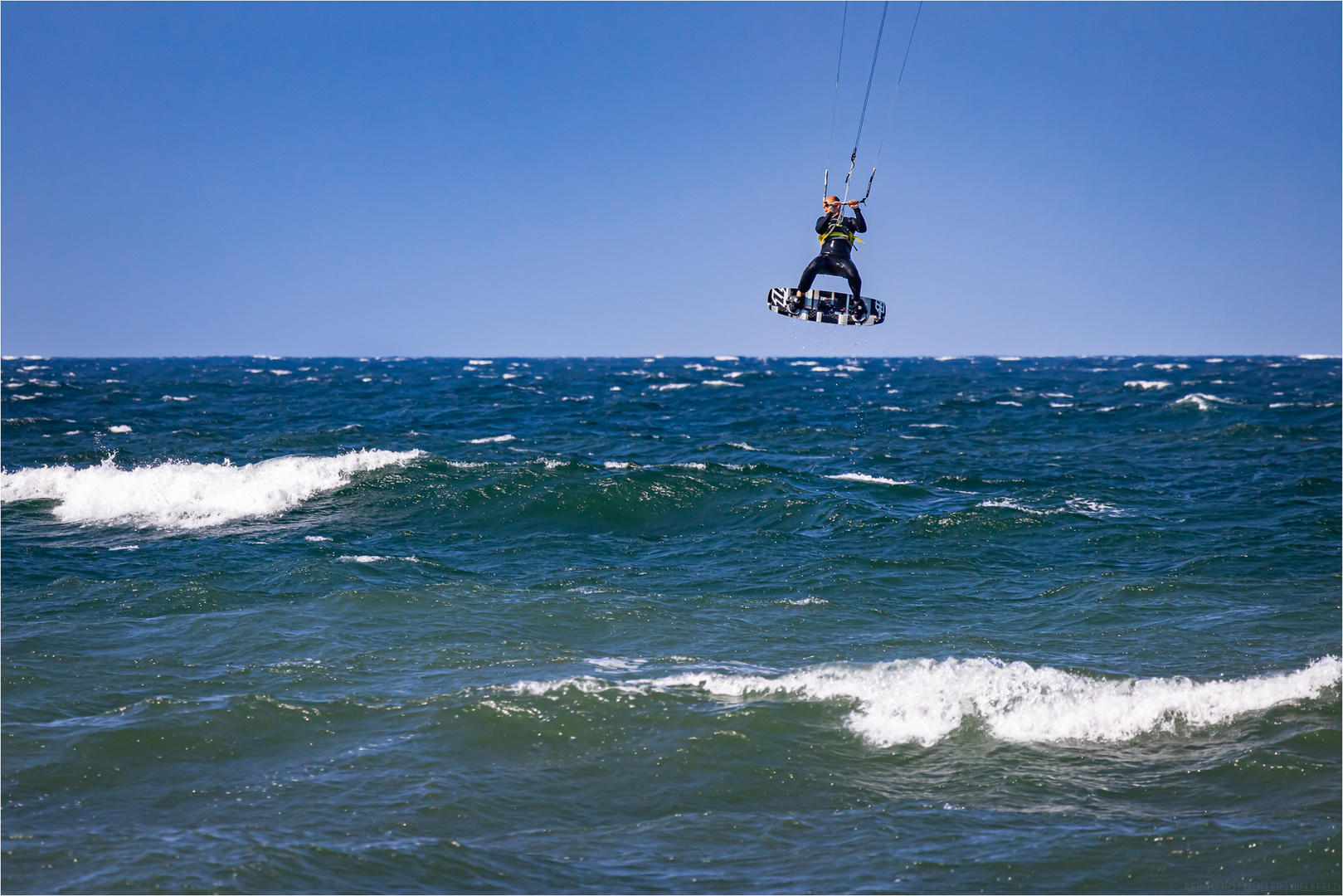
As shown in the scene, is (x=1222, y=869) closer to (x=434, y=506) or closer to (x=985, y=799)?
(x=985, y=799)

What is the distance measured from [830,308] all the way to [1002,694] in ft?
19.3

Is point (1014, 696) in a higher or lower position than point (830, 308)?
lower

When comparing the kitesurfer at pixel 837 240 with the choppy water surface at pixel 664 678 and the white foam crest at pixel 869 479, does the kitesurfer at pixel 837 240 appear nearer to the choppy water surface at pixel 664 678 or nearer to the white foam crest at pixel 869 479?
the choppy water surface at pixel 664 678

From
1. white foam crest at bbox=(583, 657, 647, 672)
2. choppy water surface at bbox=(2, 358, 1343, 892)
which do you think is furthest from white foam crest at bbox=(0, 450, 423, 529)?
white foam crest at bbox=(583, 657, 647, 672)

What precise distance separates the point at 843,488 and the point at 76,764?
692 inches

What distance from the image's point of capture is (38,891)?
6766 mm

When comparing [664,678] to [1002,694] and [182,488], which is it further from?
[182,488]

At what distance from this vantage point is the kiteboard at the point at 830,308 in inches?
539

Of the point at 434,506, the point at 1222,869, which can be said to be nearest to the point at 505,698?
the point at 1222,869

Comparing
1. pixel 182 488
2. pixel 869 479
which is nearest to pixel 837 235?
pixel 869 479

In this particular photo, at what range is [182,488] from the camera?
74.3 ft

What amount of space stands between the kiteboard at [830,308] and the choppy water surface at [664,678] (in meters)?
4.04

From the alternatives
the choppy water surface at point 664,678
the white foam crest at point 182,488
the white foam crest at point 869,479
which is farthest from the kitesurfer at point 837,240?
the white foam crest at point 182,488

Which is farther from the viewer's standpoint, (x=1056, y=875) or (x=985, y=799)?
(x=985, y=799)
